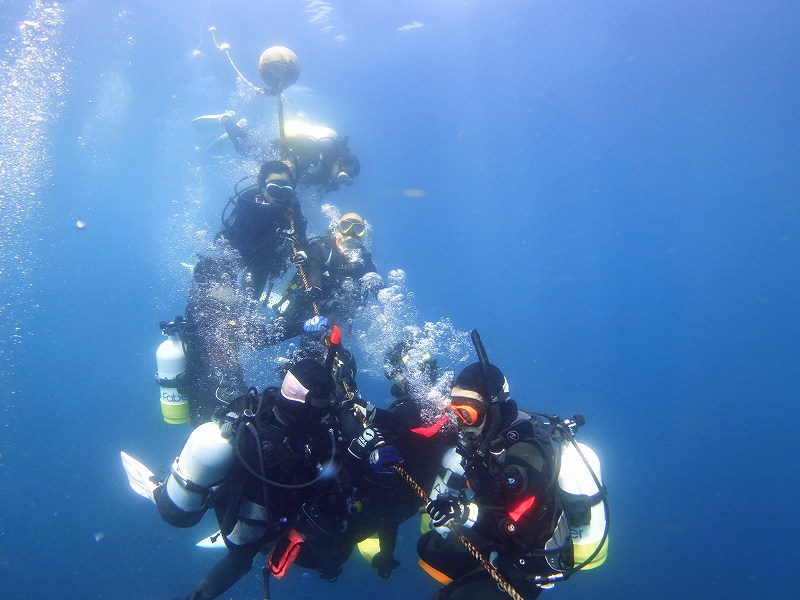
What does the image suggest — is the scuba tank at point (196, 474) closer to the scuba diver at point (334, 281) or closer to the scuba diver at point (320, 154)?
the scuba diver at point (334, 281)

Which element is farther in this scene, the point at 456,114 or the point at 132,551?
the point at 456,114

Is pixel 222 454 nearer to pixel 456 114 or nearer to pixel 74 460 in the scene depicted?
pixel 74 460

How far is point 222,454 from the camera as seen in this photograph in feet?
11.9

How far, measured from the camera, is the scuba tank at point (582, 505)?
362 cm

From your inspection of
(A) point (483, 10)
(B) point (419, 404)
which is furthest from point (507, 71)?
(B) point (419, 404)

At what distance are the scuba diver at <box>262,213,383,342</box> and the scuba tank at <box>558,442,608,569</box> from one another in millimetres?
4636

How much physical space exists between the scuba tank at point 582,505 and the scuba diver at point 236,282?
4722mm

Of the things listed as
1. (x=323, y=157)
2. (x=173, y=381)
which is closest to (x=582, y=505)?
(x=173, y=381)

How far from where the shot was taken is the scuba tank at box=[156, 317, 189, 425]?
22.6 feet

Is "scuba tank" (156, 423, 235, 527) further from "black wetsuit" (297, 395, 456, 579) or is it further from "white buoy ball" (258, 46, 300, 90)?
"white buoy ball" (258, 46, 300, 90)

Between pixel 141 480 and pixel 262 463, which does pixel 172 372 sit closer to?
pixel 141 480

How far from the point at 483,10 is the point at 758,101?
62.2 ft

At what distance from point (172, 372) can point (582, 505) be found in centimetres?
603

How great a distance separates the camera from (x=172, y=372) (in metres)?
6.91
